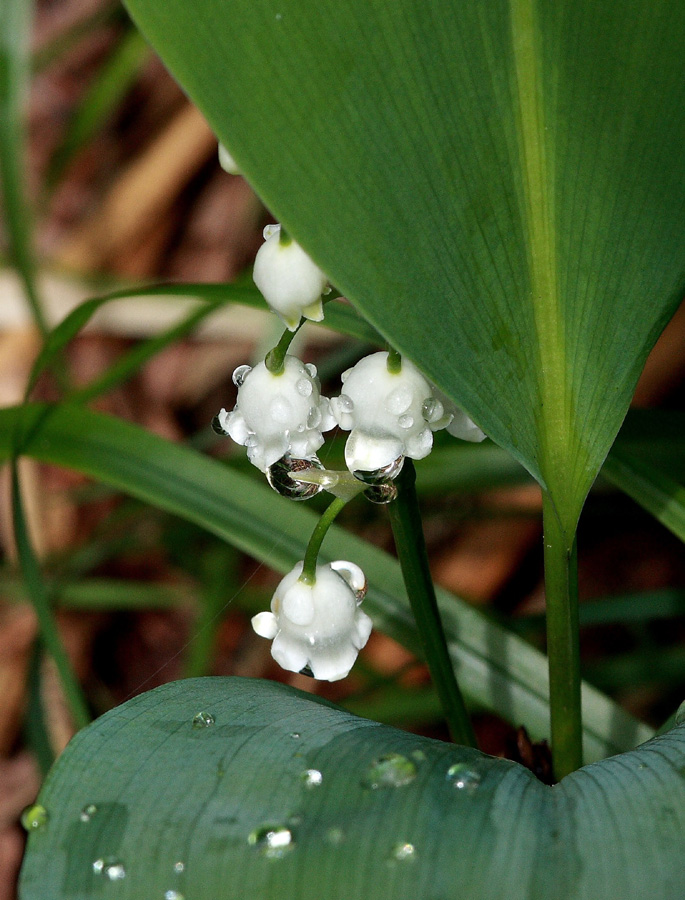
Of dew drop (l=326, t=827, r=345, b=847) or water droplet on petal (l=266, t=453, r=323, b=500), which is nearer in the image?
dew drop (l=326, t=827, r=345, b=847)

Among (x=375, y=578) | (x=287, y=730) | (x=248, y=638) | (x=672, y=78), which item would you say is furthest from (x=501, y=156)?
(x=248, y=638)

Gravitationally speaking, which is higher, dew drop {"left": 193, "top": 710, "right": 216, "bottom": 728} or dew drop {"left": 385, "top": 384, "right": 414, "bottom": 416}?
dew drop {"left": 385, "top": 384, "right": 414, "bottom": 416}

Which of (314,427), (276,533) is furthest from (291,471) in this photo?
(276,533)

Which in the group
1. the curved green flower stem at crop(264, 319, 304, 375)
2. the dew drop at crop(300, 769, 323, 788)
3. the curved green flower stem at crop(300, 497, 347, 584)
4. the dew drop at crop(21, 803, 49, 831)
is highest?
the curved green flower stem at crop(264, 319, 304, 375)

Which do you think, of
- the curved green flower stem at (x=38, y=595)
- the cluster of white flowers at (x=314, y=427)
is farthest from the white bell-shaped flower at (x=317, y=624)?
the curved green flower stem at (x=38, y=595)

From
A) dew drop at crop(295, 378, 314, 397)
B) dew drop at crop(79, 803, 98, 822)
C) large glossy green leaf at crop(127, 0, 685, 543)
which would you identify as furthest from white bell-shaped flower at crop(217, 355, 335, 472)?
dew drop at crop(79, 803, 98, 822)

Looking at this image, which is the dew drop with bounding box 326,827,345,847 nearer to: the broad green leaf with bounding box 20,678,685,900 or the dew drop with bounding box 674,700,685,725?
the broad green leaf with bounding box 20,678,685,900

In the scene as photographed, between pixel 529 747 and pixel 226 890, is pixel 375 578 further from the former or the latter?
pixel 226 890
